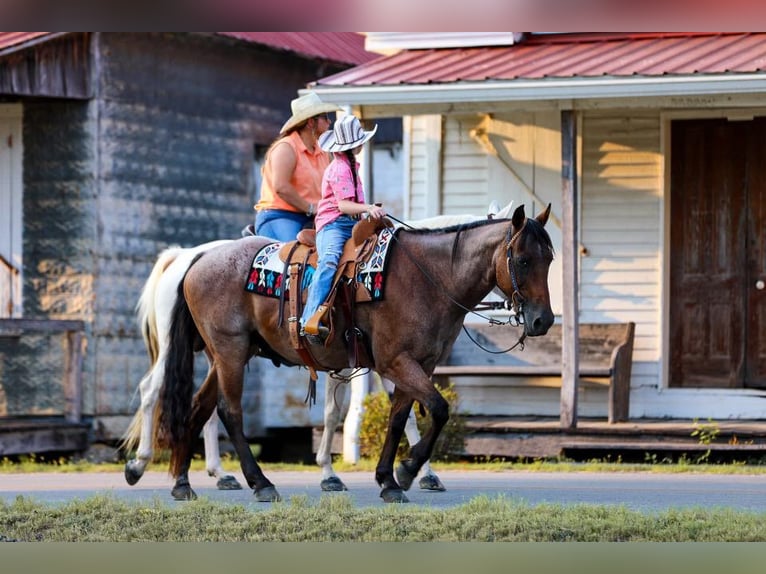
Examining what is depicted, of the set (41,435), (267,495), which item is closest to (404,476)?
(267,495)

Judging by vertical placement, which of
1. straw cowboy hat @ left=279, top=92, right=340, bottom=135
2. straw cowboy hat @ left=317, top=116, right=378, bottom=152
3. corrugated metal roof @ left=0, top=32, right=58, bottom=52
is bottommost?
straw cowboy hat @ left=317, top=116, right=378, bottom=152

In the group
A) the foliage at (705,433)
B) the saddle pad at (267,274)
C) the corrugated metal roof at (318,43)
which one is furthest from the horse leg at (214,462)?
the corrugated metal roof at (318,43)

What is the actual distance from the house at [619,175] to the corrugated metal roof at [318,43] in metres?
3.21

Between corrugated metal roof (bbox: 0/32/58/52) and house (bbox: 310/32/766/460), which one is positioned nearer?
house (bbox: 310/32/766/460)

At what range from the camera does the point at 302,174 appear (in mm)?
11703

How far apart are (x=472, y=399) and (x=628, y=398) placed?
78.3 inches

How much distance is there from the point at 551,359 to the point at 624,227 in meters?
1.64

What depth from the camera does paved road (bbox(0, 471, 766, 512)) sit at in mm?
10867

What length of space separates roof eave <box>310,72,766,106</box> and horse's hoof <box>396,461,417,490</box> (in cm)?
571

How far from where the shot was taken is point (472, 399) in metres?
17.3

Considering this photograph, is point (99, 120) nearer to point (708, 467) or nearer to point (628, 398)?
point (628, 398)

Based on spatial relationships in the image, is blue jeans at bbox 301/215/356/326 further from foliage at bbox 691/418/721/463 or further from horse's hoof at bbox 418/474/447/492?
foliage at bbox 691/418/721/463

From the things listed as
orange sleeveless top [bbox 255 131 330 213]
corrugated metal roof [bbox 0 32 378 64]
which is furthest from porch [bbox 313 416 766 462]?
corrugated metal roof [bbox 0 32 378 64]

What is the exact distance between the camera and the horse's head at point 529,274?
10.1 meters
